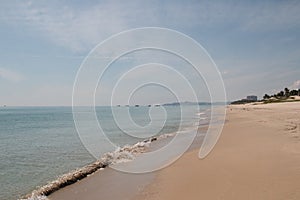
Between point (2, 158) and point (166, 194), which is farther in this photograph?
point (2, 158)

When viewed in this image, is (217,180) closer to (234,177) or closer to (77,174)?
(234,177)

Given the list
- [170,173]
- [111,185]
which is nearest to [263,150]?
[170,173]

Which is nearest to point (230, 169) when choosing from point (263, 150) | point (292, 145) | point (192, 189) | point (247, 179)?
point (247, 179)

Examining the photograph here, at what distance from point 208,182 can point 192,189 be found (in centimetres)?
72

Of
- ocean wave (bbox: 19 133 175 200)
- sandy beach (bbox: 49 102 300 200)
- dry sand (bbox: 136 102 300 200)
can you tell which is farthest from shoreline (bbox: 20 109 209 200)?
dry sand (bbox: 136 102 300 200)

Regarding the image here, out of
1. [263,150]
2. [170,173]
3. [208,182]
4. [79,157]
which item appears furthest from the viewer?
[79,157]

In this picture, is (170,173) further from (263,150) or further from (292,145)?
(292,145)

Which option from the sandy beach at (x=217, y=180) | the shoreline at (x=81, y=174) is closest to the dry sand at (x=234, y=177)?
the sandy beach at (x=217, y=180)

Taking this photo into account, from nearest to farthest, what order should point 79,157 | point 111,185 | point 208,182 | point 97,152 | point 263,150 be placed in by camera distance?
point 208,182 → point 111,185 → point 263,150 → point 79,157 → point 97,152

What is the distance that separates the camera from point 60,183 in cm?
1044

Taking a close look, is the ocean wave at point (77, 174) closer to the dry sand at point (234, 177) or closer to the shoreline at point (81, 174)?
the shoreline at point (81, 174)

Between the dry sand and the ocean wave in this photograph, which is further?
the ocean wave

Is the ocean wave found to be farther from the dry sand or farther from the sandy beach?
the dry sand

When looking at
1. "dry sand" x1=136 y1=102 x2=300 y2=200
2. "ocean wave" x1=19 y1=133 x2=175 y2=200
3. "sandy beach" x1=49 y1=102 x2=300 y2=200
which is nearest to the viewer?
"dry sand" x1=136 y1=102 x2=300 y2=200
